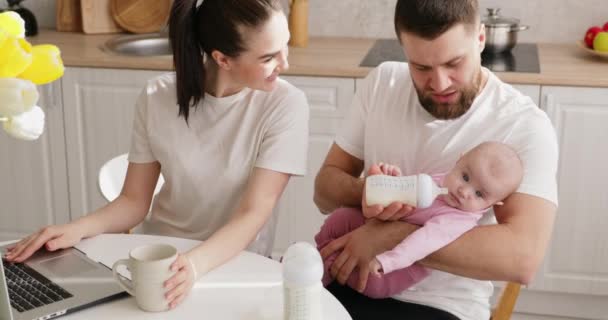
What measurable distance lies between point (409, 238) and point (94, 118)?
6.01 ft

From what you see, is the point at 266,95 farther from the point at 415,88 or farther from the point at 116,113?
the point at 116,113

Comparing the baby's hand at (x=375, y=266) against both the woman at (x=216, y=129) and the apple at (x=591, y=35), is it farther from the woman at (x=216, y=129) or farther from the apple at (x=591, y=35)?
the apple at (x=591, y=35)

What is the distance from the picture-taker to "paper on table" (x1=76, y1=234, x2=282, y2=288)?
151cm

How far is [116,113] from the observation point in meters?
3.07

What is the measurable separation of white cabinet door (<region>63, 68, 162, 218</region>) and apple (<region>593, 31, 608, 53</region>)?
1.57 meters

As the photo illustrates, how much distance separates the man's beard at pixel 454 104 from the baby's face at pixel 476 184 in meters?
0.14

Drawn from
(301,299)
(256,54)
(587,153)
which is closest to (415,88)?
(256,54)

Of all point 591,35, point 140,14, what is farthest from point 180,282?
point 140,14

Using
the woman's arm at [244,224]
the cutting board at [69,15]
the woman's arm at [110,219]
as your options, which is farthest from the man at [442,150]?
the cutting board at [69,15]

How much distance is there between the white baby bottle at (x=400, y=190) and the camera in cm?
156

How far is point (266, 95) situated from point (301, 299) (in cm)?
72

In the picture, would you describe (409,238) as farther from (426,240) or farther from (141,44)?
(141,44)

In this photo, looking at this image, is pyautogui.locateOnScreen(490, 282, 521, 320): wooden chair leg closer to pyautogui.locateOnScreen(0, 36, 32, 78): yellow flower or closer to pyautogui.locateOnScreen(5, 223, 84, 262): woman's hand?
pyautogui.locateOnScreen(5, 223, 84, 262): woman's hand

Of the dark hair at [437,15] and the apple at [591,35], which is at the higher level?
the dark hair at [437,15]
